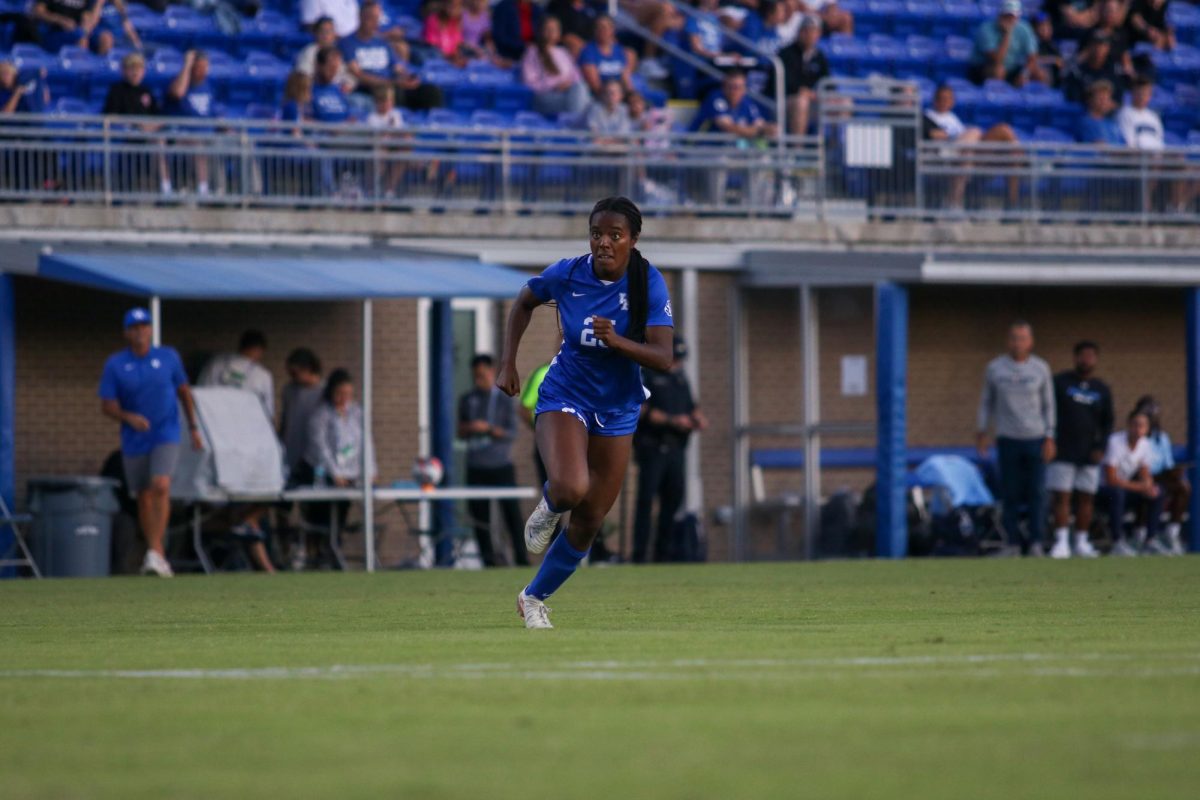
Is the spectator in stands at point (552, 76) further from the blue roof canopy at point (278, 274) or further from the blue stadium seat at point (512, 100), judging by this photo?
the blue roof canopy at point (278, 274)

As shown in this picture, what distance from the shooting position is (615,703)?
21.1 ft

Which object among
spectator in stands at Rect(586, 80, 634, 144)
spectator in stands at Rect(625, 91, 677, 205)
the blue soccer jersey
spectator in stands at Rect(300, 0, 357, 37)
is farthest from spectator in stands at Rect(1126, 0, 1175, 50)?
the blue soccer jersey

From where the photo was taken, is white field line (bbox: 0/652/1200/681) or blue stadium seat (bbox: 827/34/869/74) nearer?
white field line (bbox: 0/652/1200/681)

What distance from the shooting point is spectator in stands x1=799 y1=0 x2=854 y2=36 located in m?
26.3

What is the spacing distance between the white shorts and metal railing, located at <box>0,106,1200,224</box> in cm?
353

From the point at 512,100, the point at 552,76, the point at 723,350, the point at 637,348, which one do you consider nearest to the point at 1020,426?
the point at 723,350

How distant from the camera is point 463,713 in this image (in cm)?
625

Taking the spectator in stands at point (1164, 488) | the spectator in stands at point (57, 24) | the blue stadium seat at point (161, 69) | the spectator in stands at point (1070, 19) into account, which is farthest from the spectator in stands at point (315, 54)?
the spectator in stands at point (1070, 19)

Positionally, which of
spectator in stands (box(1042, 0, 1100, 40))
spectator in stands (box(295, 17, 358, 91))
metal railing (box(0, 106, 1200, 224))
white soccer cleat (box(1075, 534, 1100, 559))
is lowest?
white soccer cleat (box(1075, 534, 1100, 559))

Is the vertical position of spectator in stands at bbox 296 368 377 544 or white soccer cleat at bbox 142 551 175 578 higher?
spectator in stands at bbox 296 368 377 544

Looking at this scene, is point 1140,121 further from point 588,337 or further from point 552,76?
point 588,337

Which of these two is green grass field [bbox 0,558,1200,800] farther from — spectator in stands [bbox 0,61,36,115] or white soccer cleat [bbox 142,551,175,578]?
spectator in stands [bbox 0,61,36,115]

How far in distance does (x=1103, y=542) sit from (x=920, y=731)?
60.0 feet

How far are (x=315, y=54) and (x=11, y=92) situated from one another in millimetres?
3127
